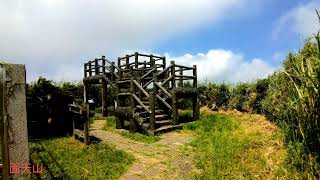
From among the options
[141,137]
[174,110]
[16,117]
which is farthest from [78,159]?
[174,110]

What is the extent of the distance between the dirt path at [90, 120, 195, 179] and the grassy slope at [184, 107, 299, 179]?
41 centimetres

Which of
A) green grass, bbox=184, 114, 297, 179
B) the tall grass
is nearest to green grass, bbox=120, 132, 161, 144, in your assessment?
green grass, bbox=184, 114, 297, 179

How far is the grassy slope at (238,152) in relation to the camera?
8148mm

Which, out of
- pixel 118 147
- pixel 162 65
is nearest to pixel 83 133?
pixel 118 147

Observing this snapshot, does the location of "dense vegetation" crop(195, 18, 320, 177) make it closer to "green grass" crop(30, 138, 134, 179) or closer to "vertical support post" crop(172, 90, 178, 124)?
"green grass" crop(30, 138, 134, 179)

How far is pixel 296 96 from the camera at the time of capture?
7.25 m

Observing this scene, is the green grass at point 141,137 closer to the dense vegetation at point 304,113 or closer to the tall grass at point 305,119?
the dense vegetation at point 304,113

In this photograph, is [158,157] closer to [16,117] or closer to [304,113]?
[304,113]

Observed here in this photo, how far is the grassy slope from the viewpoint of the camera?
8148 mm

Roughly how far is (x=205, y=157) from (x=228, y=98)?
1113 centimetres

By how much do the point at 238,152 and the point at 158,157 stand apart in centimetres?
225

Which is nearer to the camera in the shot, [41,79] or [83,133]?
[83,133]

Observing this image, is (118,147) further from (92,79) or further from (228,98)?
(92,79)

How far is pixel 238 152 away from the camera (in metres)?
10.0
